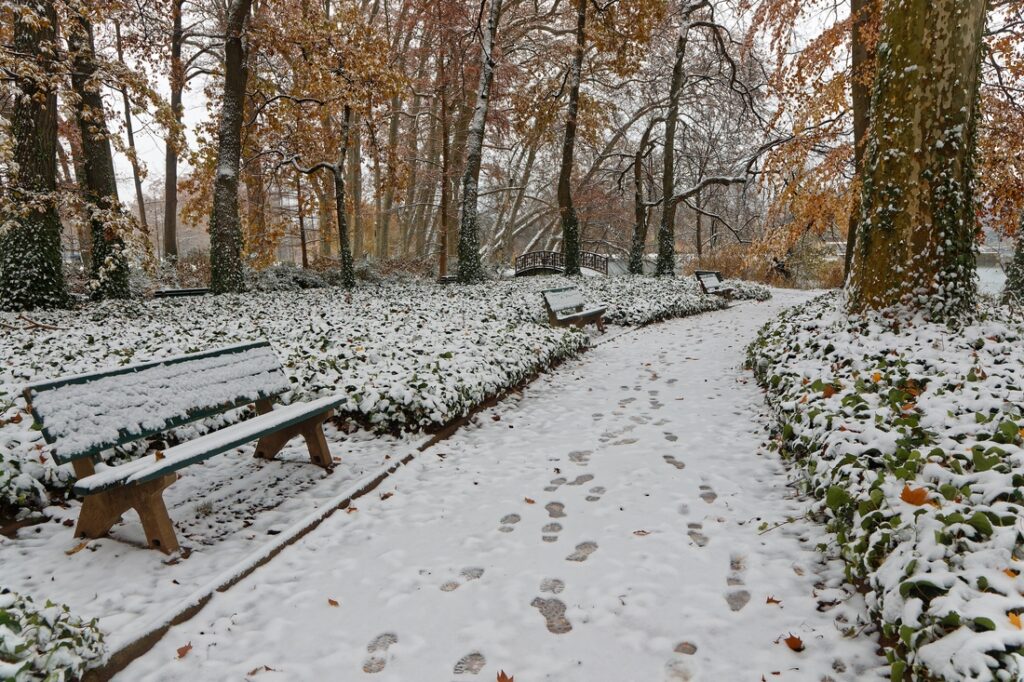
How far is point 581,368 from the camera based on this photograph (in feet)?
25.5

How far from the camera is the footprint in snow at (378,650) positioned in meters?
2.27

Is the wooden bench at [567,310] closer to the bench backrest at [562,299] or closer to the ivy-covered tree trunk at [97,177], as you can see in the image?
the bench backrest at [562,299]

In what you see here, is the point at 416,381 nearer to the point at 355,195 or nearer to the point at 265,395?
the point at 265,395

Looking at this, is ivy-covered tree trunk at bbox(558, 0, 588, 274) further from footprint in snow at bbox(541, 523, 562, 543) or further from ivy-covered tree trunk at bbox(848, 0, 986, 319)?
footprint in snow at bbox(541, 523, 562, 543)

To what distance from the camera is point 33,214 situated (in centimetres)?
927

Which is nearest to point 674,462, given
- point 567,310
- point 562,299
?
point 562,299

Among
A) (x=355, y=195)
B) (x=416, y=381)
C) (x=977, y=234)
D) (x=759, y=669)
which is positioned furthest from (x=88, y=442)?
(x=355, y=195)

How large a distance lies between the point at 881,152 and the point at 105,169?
520 inches

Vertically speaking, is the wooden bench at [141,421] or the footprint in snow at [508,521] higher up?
the wooden bench at [141,421]

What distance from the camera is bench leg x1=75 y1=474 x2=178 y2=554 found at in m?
3.00

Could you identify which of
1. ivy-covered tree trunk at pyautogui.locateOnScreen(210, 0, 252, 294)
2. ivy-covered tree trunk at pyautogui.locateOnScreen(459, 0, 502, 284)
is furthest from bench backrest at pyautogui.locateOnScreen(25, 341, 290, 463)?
ivy-covered tree trunk at pyautogui.locateOnScreen(459, 0, 502, 284)

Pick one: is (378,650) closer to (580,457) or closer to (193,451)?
(193,451)

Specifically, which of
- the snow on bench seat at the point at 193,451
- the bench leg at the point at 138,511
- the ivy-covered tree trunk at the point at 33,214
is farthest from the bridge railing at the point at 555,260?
the bench leg at the point at 138,511

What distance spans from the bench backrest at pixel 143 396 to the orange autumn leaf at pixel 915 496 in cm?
409
